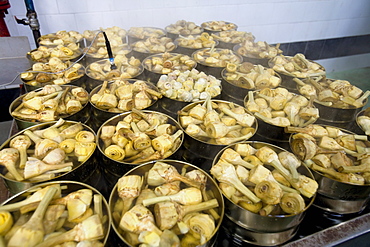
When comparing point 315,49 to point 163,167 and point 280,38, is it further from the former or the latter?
point 163,167

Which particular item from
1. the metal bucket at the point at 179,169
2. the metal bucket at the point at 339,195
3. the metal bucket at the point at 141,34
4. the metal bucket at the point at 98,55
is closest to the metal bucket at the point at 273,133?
the metal bucket at the point at 339,195

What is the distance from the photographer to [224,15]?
4.83 meters

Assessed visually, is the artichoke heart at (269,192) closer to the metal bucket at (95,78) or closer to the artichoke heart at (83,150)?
the artichoke heart at (83,150)

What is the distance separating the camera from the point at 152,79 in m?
2.33

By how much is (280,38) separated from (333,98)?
412 centimetres

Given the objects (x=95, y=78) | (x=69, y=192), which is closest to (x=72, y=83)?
(x=95, y=78)

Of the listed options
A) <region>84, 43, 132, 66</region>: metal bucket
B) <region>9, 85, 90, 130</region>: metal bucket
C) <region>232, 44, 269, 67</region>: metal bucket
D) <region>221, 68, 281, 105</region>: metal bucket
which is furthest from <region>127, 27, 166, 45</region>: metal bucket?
Result: <region>9, 85, 90, 130</region>: metal bucket

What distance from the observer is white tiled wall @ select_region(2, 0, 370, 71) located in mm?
3725

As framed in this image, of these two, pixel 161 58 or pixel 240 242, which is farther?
pixel 161 58

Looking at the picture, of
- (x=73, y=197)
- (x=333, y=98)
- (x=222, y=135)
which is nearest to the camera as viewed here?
(x=73, y=197)

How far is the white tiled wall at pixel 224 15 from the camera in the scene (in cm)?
372

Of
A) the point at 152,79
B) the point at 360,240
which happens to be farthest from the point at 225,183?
the point at 152,79

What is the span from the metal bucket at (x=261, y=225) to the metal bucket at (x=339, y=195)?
0.63 ft

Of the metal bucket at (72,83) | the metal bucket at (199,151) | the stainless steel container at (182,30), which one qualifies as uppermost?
the stainless steel container at (182,30)
